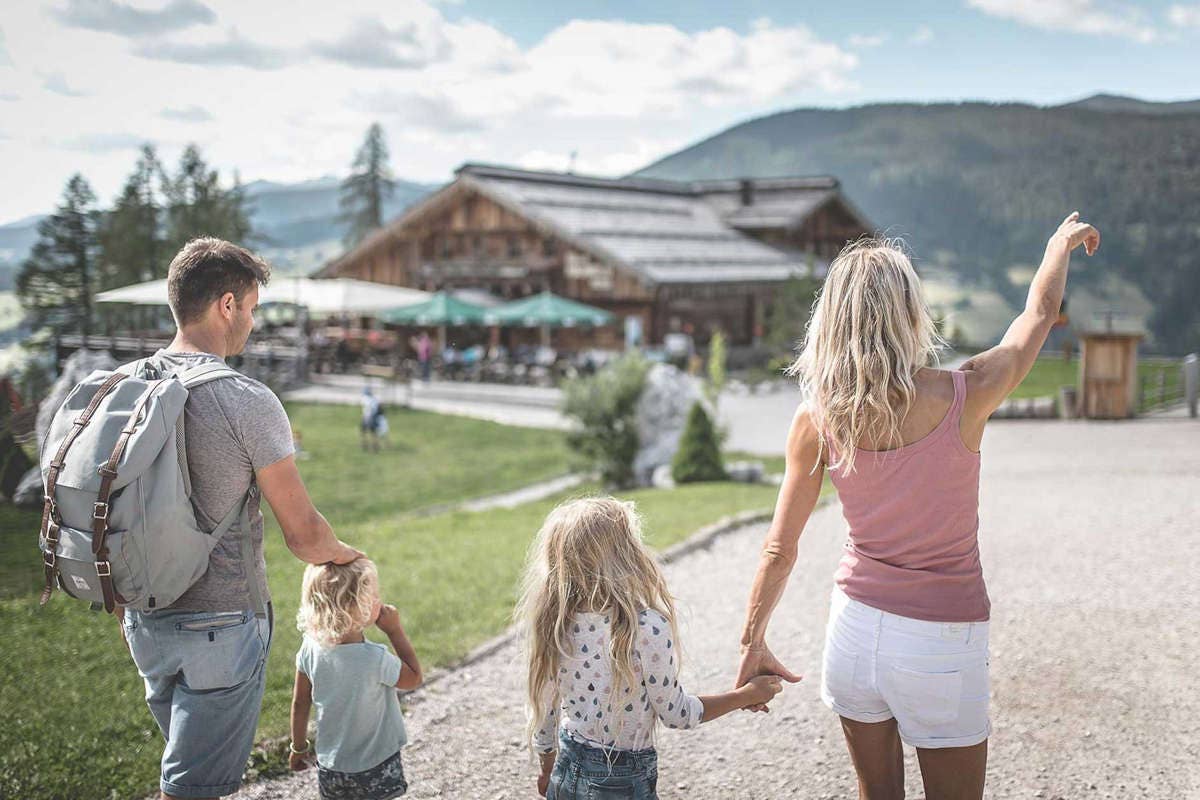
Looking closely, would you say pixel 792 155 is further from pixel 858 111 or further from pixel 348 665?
pixel 348 665

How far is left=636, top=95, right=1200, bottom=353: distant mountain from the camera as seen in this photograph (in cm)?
3325

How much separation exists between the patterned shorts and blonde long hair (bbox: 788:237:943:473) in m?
1.80

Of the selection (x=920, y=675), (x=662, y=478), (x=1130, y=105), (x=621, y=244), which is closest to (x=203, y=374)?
(x=920, y=675)

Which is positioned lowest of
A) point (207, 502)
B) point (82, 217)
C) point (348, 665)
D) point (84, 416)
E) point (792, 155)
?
point (348, 665)

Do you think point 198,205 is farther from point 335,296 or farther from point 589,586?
point 589,586

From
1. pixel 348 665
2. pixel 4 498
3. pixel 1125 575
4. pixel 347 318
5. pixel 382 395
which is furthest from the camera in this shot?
pixel 347 318

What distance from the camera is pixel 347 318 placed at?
3369 cm

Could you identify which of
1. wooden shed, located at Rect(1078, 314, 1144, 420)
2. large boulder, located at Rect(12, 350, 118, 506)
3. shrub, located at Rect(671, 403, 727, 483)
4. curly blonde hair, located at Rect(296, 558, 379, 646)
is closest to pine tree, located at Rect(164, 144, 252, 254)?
large boulder, located at Rect(12, 350, 118, 506)

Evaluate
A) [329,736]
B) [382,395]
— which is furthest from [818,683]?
[382,395]

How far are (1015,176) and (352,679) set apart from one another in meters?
43.0

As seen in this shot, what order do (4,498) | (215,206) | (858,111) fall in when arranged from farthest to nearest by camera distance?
1. (858,111)
2. (215,206)
3. (4,498)

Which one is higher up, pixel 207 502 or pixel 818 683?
pixel 207 502

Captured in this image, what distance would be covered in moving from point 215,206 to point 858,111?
44.6 meters

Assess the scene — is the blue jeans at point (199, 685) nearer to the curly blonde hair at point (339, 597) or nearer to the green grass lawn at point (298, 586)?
the curly blonde hair at point (339, 597)
